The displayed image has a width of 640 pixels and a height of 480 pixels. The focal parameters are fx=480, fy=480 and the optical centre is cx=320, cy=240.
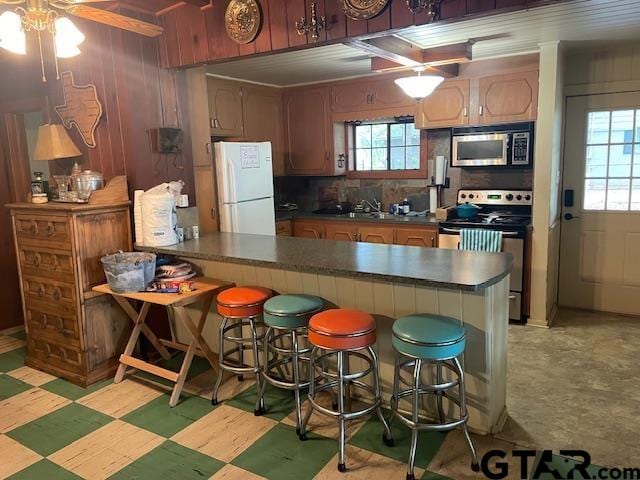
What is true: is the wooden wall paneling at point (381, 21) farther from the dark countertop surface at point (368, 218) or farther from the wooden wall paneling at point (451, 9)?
the dark countertop surface at point (368, 218)

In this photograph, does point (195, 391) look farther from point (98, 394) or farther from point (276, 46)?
point (276, 46)

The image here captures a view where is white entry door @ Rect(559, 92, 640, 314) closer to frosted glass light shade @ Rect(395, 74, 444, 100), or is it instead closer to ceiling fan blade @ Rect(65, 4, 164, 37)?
frosted glass light shade @ Rect(395, 74, 444, 100)

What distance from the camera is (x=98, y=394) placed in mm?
3055

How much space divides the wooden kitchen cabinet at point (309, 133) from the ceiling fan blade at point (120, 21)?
2161 millimetres

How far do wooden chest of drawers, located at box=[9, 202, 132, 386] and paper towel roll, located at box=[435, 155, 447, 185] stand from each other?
2.99m

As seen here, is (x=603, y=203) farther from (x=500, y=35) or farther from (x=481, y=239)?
(x=500, y=35)

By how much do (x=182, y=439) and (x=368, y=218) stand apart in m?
2.95

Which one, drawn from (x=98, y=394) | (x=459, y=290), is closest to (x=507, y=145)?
(x=459, y=290)

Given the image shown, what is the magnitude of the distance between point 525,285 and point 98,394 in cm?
338

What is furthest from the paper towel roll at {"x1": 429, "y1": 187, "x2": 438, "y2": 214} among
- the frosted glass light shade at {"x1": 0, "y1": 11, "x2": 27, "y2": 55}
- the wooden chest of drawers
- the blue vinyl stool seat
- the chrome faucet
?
the frosted glass light shade at {"x1": 0, "y1": 11, "x2": 27, "y2": 55}

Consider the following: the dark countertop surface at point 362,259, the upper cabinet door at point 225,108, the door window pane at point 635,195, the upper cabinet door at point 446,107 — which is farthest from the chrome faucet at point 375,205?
the door window pane at point 635,195

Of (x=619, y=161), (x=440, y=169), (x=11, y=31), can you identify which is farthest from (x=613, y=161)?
(x=11, y=31)

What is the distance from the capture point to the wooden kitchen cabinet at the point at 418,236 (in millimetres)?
4527

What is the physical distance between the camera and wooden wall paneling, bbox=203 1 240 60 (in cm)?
309
